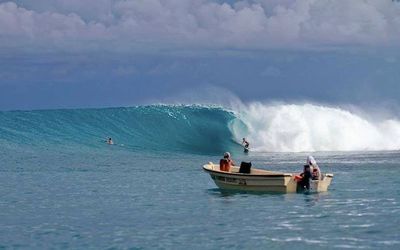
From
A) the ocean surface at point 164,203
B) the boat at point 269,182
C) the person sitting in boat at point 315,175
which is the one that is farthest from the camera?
the person sitting in boat at point 315,175

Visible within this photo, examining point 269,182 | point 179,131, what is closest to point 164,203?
point 269,182

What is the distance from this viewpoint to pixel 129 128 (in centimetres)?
6303

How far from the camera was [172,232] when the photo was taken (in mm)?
18172

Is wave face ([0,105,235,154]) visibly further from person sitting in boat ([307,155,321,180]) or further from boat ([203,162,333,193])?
person sitting in boat ([307,155,321,180])

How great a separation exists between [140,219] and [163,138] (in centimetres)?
3851

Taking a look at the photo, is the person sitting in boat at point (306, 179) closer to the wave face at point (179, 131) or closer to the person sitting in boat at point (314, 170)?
the person sitting in boat at point (314, 170)

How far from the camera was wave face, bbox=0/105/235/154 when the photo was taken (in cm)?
5609

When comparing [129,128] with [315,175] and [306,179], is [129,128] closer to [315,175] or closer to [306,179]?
[315,175]

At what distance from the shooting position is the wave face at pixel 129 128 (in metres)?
56.1

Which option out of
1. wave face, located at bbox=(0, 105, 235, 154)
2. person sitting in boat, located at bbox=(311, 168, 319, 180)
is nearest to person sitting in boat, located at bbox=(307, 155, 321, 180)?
person sitting in boat, located at bbox=(311, 168, 319, 180)

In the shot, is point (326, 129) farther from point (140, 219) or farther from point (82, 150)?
point (140, 219)

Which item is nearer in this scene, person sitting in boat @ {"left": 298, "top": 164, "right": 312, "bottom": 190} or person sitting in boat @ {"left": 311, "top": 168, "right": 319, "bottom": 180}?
person sitting in boat @ {"left": 298, "top": 164, "right": 312, "bottom": 190}

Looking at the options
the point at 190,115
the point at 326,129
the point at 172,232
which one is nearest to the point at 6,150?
the point at 190,115

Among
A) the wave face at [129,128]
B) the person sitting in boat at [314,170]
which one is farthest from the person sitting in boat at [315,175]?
the wave face at [129,128]
